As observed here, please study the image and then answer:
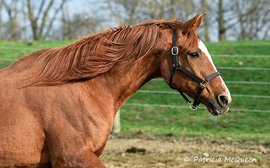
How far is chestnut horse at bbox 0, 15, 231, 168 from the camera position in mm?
3713

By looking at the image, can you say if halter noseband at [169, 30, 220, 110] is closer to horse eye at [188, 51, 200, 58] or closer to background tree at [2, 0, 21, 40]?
horse eye at [188, 51, 200, 58]

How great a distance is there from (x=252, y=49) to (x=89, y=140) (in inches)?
457

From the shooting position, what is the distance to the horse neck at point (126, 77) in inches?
160

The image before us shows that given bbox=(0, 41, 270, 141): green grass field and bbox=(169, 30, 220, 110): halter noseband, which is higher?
bbox=(169, 30, 220, 110): halter noseband

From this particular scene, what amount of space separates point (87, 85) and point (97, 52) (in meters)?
0.27

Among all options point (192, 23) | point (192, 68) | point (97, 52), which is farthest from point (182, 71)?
point (97, 52)

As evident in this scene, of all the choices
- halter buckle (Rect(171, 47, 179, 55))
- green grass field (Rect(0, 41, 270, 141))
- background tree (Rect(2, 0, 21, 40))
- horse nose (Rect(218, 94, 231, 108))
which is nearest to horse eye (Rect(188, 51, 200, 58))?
halter buckle (Rect(171, 47, 179, 55))

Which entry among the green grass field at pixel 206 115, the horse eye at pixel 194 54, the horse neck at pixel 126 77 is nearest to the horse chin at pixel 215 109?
the horse eye at pixel 194 54

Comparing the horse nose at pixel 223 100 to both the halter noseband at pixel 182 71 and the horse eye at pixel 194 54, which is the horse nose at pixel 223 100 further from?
the horse eye at pixel 194 54

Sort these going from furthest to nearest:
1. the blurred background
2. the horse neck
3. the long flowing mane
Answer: the blurred background
the horse neck
the long flowing mane

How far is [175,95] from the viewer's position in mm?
11711

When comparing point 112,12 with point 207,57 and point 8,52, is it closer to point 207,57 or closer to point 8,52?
point 8,52

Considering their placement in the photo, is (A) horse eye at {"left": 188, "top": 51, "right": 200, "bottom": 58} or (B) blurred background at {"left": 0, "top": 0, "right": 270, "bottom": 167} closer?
(A) horse eye at {"left": 188, "top": 51, "right": 200, "bottom": 58}

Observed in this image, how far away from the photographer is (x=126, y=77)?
13.5ft
